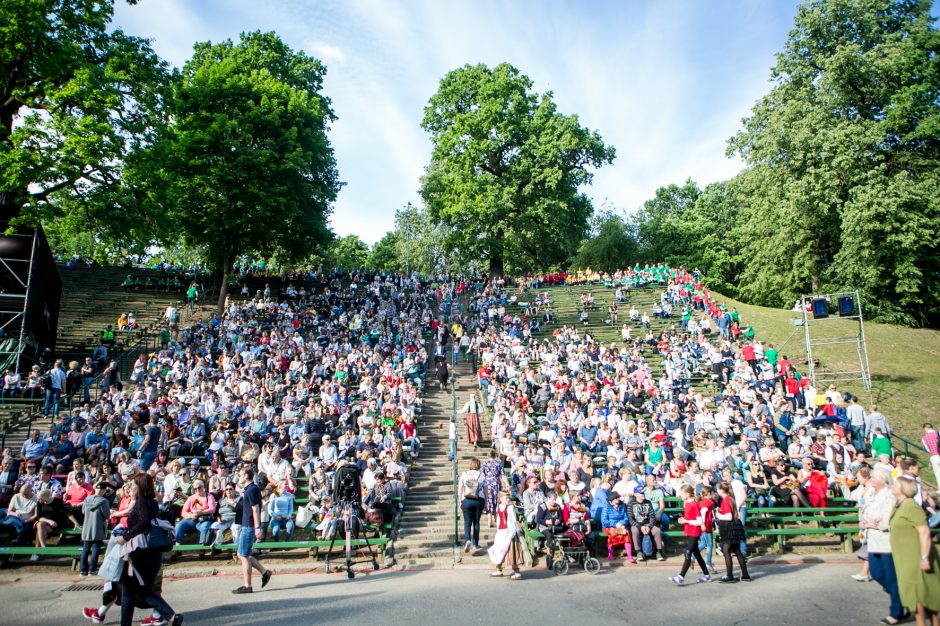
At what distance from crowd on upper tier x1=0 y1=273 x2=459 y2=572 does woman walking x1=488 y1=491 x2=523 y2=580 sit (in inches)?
109

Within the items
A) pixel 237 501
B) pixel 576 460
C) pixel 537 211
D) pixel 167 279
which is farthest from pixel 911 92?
pixel 167 279

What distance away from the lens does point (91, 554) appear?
385 inches

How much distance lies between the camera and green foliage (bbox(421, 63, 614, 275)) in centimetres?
3525

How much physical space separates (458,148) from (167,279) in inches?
748

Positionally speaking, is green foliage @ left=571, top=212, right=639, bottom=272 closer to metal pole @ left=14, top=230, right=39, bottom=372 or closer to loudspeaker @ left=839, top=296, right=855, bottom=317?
loudspeaker @ left=839, top=296, right=855, bottom=317

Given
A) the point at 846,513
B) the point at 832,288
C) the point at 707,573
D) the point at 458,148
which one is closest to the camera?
the point at 707,573

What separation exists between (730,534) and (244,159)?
80.7ft

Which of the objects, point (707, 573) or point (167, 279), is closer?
point (707, 573)

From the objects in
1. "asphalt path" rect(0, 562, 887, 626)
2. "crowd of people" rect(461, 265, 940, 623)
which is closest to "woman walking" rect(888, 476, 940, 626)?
"crowd of people" rect(461, 265, 940, 623)

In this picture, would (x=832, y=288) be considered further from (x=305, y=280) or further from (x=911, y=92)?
(x=305, y=280)

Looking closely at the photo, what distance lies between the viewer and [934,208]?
25578 mm

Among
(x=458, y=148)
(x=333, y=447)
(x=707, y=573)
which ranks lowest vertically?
(x=707, y=573)

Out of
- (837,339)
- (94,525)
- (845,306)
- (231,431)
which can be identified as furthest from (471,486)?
(837,339)

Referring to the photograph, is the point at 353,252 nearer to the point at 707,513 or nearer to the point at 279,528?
the point at 279,528
